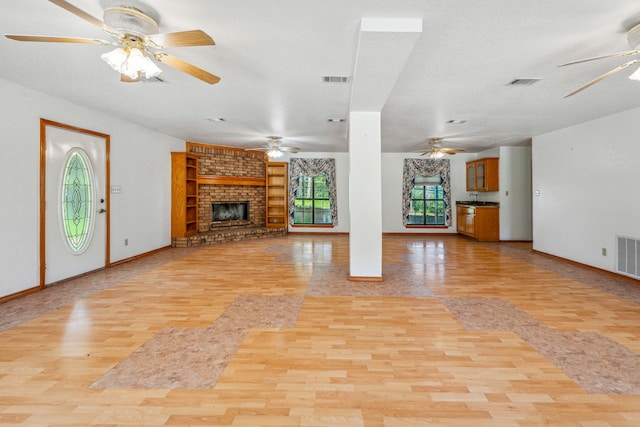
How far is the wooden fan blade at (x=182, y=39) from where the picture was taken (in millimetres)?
2098

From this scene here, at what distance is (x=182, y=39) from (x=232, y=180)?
6580 millimetres

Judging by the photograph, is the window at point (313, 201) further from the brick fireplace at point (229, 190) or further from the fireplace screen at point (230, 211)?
the fireplace screen at point (230, 211)

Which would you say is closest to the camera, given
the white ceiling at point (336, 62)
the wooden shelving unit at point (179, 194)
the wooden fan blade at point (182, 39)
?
the wooden fan blade at point (182, 39)

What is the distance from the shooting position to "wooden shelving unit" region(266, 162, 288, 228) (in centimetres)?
947

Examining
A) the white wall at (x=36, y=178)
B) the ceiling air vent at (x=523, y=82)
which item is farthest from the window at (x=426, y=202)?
the white wall at (x=36, y=178)

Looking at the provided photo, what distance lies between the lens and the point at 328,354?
2328 millimetres

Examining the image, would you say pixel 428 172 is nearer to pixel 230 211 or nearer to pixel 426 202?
pixel 426 202

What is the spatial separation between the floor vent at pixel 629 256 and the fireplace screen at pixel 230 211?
8235 millimetres

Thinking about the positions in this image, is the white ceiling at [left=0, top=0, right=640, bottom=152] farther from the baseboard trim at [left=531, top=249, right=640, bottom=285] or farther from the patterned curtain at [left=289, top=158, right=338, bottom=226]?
the patterned curtain at [left=289, top=158, right=338, bottom=226]

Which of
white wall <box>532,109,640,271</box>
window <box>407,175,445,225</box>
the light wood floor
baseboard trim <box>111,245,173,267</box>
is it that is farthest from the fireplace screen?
white wall <box>532,109,640,271</box>

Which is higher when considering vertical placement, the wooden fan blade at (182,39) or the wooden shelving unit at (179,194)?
the wooden fan blade at (182,39)

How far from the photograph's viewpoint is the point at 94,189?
16.0 feet

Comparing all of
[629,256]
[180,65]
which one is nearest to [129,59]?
[180,65]

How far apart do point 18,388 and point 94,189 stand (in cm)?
373
